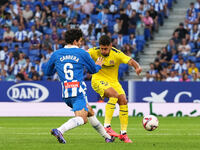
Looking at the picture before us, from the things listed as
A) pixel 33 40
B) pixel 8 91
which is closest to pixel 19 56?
pixel 33 40

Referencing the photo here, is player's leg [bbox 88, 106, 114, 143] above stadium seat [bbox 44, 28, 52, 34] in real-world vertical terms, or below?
below

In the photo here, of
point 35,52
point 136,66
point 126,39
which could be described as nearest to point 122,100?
point 136,66

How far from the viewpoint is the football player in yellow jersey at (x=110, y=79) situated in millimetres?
12096

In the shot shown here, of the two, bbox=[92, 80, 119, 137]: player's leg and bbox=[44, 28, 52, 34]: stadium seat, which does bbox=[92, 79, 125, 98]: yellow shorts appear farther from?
bbox=[44, 28, 52, 34]: stadium seat

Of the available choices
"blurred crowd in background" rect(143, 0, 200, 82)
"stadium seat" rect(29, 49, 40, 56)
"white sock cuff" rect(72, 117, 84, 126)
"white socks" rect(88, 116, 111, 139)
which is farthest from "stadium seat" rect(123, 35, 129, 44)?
"white sock cuff" rect(72, 117, 84, 126)

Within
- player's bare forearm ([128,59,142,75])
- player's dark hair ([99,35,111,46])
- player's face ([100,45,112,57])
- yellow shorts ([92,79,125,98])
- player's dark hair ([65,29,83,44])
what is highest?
player's dark hair ([65,29,83,44])

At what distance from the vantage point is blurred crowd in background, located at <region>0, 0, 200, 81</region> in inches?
1001

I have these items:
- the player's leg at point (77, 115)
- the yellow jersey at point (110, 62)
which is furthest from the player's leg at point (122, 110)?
the player's leg at point (77, 115)

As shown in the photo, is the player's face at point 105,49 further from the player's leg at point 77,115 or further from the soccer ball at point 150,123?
the player's leg at point 77,115

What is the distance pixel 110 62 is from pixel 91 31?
15552 millimetres

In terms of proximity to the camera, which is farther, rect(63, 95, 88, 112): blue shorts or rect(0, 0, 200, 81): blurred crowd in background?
rect(0, 0, 200, 81): blurred crowd in background

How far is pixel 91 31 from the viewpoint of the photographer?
2802 centimetres

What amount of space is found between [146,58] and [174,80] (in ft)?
10.3

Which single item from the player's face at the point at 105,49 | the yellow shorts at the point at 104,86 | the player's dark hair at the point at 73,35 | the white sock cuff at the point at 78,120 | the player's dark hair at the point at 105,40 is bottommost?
the white sock cuff at the point at 78,120
